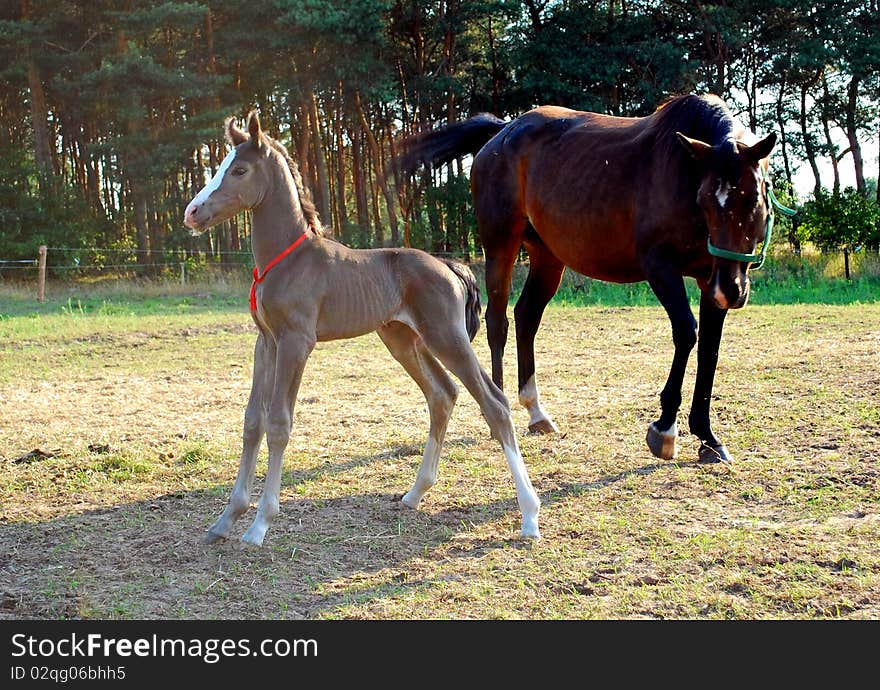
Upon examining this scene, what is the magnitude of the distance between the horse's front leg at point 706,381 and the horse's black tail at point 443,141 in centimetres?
304

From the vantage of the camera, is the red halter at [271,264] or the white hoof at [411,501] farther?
the white hoof at [411,501]

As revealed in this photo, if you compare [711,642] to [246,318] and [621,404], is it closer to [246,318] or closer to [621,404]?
[621,404]

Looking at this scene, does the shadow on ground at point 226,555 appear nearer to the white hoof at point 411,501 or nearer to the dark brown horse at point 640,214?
the white hoof at point 411,501

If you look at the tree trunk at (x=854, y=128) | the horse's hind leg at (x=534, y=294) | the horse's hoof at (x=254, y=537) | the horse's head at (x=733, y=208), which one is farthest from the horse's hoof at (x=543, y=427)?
the tree trunk at (x=854, y=128)

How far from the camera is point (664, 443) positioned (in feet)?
17.8

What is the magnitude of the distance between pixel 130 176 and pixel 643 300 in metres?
16.5

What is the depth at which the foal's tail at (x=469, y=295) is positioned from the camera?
477 centimetres

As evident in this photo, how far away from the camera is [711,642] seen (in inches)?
120

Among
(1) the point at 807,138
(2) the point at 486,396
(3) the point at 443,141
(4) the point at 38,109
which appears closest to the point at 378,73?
(4) the point at 38,109

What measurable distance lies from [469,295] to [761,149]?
1.77 meters

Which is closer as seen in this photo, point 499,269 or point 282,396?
point 282,396

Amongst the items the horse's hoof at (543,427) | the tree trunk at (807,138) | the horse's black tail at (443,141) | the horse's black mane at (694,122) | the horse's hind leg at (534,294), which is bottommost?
the horse's hoof at (543,427)

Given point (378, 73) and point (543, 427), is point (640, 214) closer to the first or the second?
point (543, 427)

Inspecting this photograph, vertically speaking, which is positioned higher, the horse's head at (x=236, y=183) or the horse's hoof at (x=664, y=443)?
the horse's head at (x=236, y=183)
